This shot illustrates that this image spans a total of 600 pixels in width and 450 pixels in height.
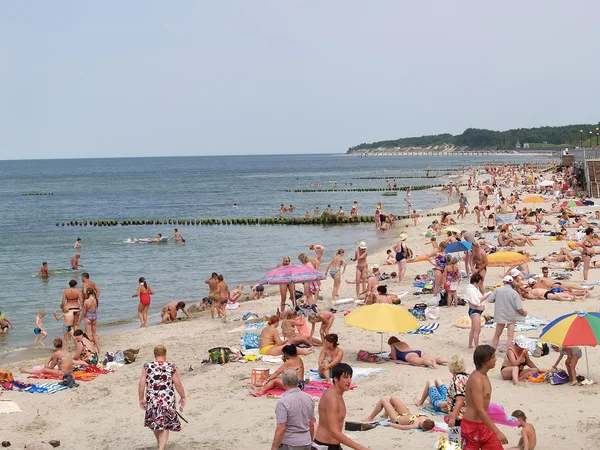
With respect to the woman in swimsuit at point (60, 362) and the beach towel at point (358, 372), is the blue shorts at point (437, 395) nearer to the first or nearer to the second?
the beach towel at point (358, 372)

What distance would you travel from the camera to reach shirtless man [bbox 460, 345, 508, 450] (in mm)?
6293

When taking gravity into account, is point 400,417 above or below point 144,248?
above

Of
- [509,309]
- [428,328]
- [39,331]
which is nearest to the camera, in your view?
[509,309]

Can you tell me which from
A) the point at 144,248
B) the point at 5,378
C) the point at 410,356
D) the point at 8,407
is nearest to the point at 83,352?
the point at 5,378

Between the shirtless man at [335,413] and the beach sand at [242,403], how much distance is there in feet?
5.65

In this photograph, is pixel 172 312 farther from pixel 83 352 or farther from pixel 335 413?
pixel 335 413

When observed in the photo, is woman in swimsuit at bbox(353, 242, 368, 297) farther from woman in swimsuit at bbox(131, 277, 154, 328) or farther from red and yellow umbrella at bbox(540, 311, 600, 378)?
red and yellow umbrella at bbox(540, 311, 600, 378)

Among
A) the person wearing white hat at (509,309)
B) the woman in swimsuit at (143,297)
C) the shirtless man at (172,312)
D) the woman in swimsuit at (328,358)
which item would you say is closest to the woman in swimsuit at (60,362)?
the woman in swimsuit at (328,358)

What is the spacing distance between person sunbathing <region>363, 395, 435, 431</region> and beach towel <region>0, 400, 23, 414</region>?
5.43 metres

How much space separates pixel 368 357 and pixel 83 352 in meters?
5.50

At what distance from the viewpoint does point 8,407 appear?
10703 millimetres

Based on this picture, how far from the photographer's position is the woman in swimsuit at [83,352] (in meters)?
13.0

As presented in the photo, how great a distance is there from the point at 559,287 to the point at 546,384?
656cm

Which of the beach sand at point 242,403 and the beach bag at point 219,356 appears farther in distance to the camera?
the beach bag at point 219,356
